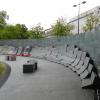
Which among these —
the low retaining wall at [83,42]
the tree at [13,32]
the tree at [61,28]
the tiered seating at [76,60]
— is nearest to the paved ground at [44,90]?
the tiered seating at [76,60]

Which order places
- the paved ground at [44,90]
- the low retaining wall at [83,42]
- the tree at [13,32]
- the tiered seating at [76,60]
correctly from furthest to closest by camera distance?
the tree at [13,32], the low retaining wall at [83,42], the tiered seating at [76,60], the paved ground at [44,90]

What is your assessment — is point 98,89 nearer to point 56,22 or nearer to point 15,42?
point 15,42

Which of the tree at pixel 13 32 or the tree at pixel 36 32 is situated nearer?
the tree at pixel 13 32

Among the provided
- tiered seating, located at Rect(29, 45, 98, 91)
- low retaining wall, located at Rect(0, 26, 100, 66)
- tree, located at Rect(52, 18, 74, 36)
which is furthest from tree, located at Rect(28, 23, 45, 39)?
tiered seating, located at Rect(29, 45, 98, 91)

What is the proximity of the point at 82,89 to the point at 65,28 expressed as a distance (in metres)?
50.0

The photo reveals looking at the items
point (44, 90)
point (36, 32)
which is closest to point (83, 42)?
point (44, 90)

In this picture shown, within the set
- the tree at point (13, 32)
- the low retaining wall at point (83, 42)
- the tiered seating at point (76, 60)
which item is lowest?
the tiered seating at point (76, 60)

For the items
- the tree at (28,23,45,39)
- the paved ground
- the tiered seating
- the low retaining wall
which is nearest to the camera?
the paved ground

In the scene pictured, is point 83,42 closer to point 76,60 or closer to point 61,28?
point 76,60

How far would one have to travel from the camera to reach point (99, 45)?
11.4 meters

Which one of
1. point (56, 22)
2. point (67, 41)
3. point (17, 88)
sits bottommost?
point (17, 88)

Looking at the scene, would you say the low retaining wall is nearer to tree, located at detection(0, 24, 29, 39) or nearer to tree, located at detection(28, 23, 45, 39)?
tree, located at detection(0, 24, 29, 39)

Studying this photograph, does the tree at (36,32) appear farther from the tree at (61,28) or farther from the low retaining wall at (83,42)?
the low retaining wall at (83,42)

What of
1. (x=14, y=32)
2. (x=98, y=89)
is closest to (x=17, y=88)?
(x=98, y=89)
